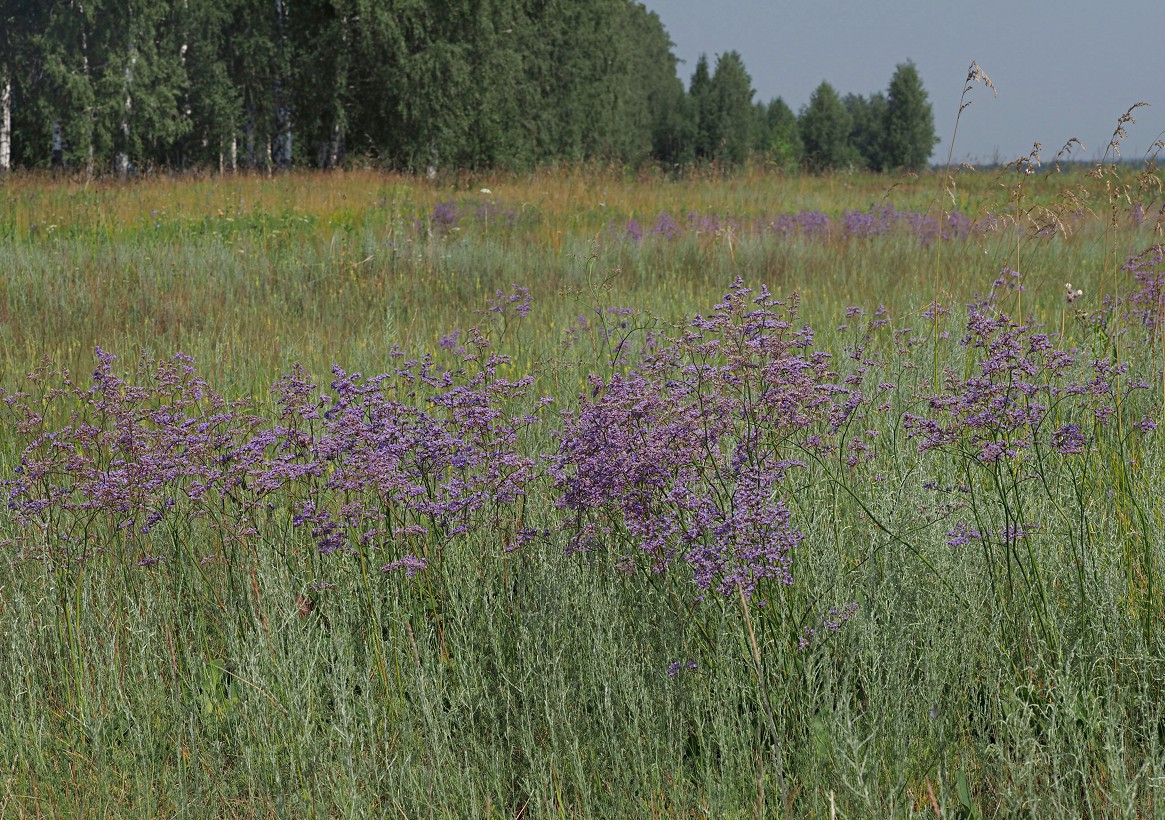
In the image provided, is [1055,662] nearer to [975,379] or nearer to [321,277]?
[975,379]

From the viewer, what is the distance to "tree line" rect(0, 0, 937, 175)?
78.5 feet

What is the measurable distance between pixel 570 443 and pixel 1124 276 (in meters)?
5.90

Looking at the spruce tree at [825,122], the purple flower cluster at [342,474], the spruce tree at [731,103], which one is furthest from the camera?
the spruce tree at [825,122]

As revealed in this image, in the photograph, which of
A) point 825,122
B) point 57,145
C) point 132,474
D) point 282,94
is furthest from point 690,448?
point 825,122

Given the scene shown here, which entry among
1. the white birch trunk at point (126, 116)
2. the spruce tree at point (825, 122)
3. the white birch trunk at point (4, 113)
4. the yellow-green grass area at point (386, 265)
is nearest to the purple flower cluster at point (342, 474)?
the yellow-green grass area at point (386, 265)

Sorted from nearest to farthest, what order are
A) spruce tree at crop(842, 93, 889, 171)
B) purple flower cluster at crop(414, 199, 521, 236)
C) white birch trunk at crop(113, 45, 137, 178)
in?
purple flower cluster at crop(414, 199, 521, 236) < white birch trunk at crop(113, 45, 137, 178) < spruce tree at crop(842, 93, 889, 171)

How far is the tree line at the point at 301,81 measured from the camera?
→ 78.5ft

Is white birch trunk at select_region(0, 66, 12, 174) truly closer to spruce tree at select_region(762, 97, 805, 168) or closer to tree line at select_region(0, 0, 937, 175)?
tree line at select_region(0, 0, 937, 175)

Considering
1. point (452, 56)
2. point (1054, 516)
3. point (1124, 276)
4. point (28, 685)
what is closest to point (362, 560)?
point (28, 685)

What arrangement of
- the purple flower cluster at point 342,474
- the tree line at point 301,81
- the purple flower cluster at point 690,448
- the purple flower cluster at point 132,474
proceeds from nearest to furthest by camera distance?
1. the purple flower cluster at point 690,448
2. the purple flower cluster at point 342,474
3. the purple flower cluster at point 132,474
4. the tree line at point 301,81

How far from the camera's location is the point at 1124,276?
6668mm

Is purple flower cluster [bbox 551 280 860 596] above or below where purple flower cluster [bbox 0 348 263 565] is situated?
above

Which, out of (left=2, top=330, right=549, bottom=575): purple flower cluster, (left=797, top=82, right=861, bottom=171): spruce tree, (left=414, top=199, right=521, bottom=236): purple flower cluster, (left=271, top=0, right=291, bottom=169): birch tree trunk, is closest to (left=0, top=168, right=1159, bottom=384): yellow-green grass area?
(left=414, top=199, right=521, bottom=236): purple flower cluster

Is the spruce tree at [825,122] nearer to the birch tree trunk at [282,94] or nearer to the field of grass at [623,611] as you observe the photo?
the birch tree trunk at [282,94]
